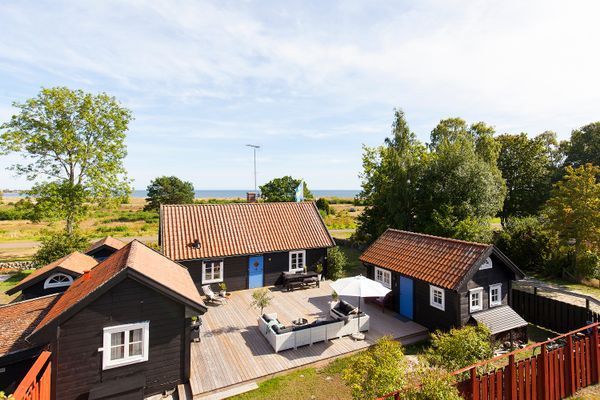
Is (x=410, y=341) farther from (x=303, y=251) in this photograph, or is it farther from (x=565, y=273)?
(x=565, y=273)

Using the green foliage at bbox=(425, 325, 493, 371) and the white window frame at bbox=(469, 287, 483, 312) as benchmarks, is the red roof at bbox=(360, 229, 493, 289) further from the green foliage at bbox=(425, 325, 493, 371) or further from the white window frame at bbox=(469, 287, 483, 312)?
the green foliage at bbox=(425, 325, 493, 371)

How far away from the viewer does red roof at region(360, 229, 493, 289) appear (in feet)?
44.6

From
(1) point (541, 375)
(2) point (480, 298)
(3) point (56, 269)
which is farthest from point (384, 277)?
(3) point (56, 269)

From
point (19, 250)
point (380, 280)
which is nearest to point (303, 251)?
point (380, 280)

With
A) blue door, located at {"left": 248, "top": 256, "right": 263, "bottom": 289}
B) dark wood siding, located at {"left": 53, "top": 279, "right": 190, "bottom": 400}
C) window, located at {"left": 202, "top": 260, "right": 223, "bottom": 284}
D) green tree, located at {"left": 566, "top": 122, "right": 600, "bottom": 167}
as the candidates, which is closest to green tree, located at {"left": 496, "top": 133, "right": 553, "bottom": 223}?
green tree, located at {"left": 566, "top": 122, "right": 600, "bottom": 167}

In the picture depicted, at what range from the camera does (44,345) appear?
912cm

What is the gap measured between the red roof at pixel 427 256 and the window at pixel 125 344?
467 inches

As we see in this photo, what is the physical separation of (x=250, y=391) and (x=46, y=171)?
1190 inches

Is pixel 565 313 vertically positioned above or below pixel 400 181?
below

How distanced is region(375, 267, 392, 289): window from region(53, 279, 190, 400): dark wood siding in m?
10.9

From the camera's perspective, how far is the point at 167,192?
75875mm

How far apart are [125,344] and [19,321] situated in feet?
13.3

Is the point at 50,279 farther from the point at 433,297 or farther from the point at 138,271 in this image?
the point at 433,297

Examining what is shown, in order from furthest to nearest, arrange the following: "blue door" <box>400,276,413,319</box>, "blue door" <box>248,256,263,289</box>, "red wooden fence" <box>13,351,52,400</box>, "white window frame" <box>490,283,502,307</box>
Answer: "blue door" <box>248,256,263,289</box> < "blue door" <box>400,276,413,319</box> < "white window frame" <box>490,283,502,307</box> < "red wooden fence" <box>13,351,52,400</box>
